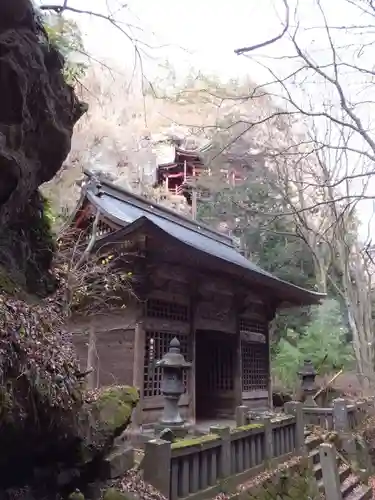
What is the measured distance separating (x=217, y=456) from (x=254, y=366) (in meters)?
6.34

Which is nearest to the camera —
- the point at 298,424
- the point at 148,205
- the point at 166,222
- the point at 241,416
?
the point at 241,416

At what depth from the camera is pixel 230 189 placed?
67.5ft

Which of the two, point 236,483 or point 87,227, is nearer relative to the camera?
point 236,483

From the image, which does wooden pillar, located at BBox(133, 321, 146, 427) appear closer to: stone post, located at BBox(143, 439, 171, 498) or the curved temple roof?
the curved temple roof

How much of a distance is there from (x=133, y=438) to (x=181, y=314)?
106 inches

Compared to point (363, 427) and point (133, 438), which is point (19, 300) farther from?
point (363, 427)

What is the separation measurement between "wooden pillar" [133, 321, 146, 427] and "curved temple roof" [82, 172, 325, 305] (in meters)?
1.85

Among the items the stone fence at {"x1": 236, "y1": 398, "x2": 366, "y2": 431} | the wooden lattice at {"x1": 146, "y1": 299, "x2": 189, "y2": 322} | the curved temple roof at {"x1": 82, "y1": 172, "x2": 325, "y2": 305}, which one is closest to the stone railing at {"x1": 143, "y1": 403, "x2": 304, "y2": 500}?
the stone fence at {"x1": 236, "y1": 398, "x2": 366, "y2": 431}

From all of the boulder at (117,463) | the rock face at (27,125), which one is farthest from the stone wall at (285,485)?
the rock face at (27,125)

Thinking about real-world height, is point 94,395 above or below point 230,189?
below

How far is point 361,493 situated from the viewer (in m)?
7.58

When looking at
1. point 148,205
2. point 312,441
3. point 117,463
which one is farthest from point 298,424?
point 148,205

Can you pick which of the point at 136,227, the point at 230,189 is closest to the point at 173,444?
the point at 136,227

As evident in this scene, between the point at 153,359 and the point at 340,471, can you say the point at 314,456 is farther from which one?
the point at 153,359
